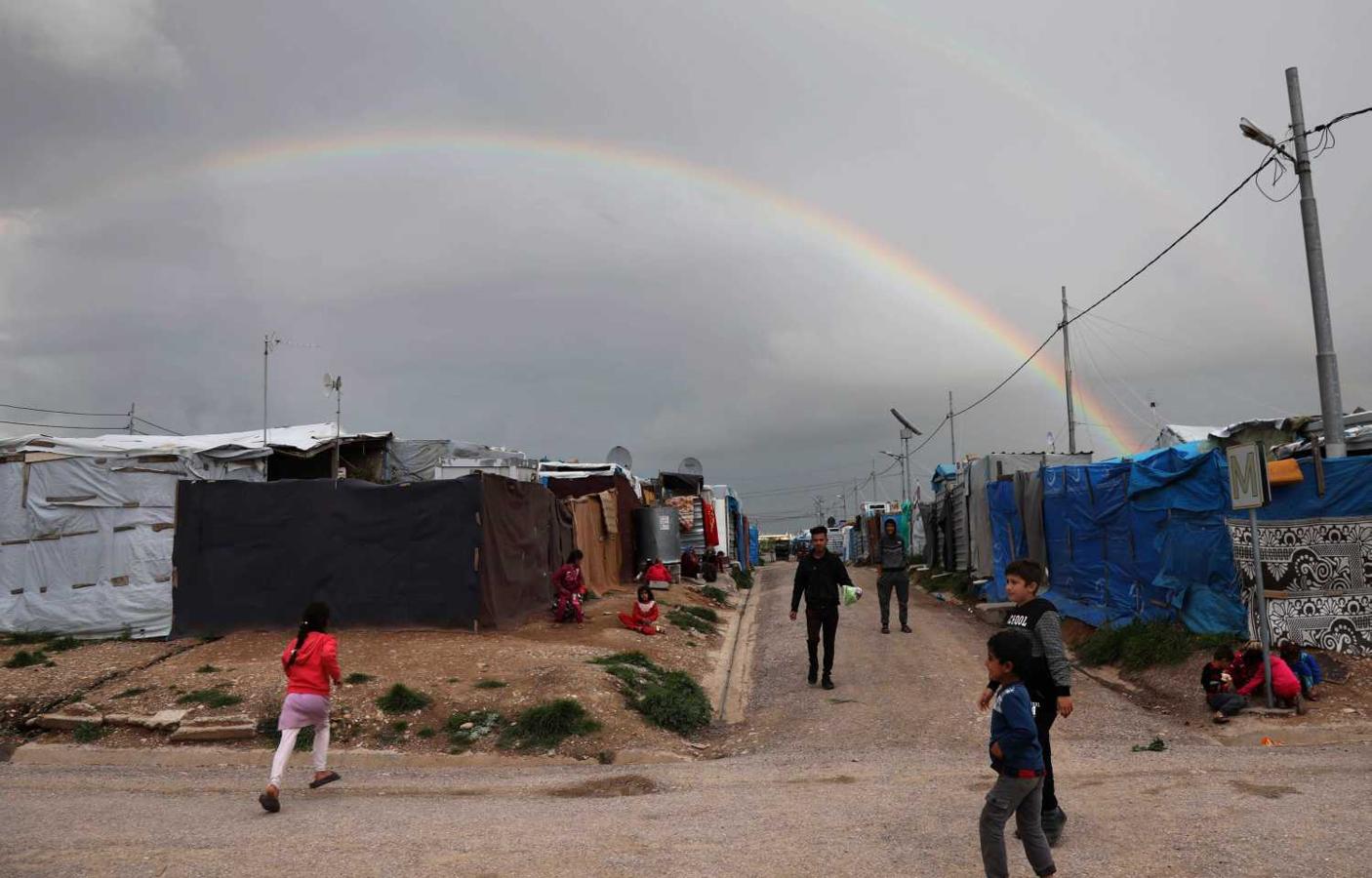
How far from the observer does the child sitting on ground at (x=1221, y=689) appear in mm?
8891

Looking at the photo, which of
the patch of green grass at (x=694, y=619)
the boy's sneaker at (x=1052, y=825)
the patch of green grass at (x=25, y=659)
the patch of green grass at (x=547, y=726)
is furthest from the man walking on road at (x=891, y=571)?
the patch of green grass at (x=25, y=659)

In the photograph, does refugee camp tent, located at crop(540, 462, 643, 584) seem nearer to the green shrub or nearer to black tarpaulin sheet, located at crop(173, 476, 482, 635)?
black tarpaulin sheet, located at crop(173, 476, 482, 635)

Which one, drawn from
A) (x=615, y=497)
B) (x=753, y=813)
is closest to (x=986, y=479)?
(x=615, y=497)

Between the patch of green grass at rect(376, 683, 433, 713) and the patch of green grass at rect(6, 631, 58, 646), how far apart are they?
265 inches

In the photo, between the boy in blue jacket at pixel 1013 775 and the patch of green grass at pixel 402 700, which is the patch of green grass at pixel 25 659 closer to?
the patch of green grass at pixel 402 700

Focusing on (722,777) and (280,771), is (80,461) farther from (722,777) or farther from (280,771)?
(722,777)

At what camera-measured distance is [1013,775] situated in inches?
176

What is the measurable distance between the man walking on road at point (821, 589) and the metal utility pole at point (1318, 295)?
5.69 m

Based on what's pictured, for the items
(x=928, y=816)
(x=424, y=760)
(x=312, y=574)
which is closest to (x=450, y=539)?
(x=312, y=574)

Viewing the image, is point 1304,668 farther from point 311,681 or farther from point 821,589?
point 311,681

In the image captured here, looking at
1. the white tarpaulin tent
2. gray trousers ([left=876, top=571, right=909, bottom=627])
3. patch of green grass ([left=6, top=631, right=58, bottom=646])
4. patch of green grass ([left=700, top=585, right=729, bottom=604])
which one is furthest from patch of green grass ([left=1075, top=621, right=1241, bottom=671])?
patch of green grass ([left=6, top=631, right=58, bottom=646])

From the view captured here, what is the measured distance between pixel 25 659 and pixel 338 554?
12.4ft

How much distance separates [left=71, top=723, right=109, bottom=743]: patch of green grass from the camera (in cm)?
916

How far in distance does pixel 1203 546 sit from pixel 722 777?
705 centimetres
